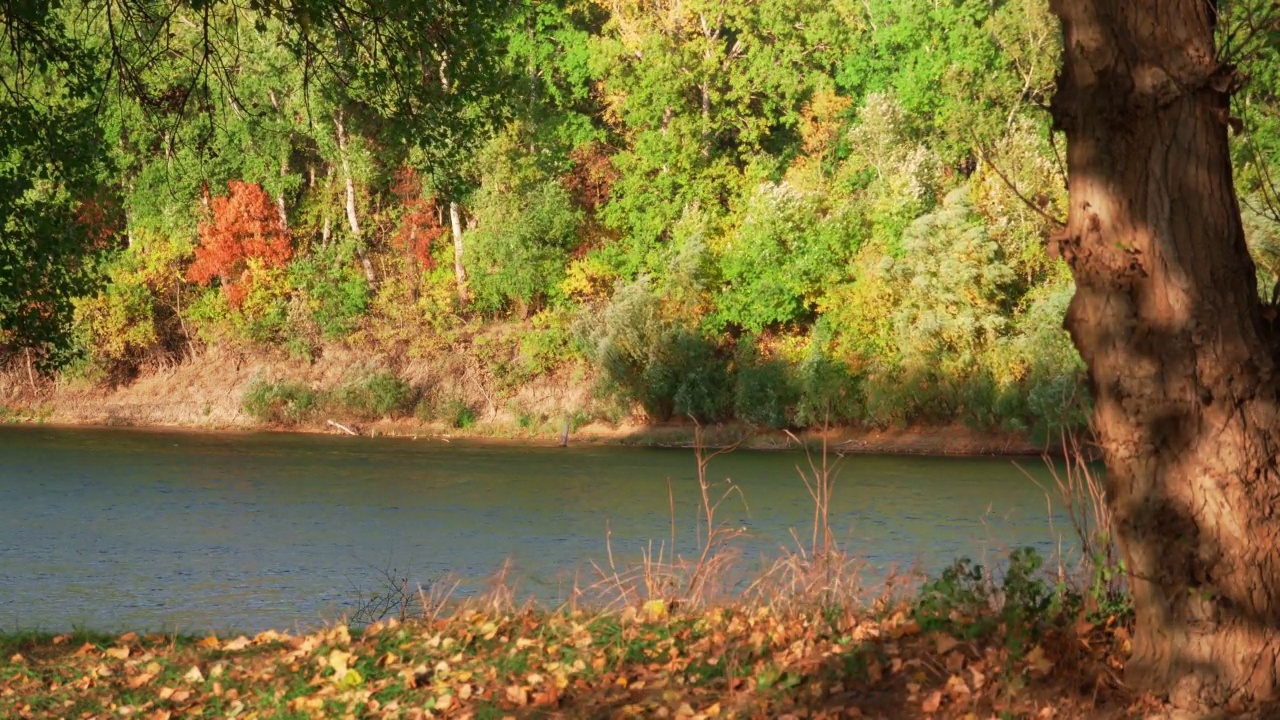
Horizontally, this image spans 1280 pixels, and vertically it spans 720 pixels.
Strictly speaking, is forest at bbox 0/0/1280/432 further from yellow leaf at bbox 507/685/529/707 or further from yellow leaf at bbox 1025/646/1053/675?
yellow leaf at bbox 507/685/529/707

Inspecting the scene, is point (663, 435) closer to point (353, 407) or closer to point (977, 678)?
point (353, 407)

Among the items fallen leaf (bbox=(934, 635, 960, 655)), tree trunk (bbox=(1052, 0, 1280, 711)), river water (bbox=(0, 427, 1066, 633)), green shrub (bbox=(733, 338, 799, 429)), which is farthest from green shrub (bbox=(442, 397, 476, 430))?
tree trunk (bbox=(1052, 0, 1280, 711))

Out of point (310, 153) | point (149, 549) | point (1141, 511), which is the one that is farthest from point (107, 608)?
point (310, 153)

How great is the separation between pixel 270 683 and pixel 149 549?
52.9 feet

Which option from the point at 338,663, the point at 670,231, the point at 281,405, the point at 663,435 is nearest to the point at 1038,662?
the point at 338,663

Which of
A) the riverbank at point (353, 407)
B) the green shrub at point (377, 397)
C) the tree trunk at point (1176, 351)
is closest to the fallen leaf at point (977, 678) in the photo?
the tree trunk at point (1176, 351)

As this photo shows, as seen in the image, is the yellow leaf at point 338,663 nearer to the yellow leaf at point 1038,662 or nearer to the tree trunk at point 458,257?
the yellow leaf at point 1038,662

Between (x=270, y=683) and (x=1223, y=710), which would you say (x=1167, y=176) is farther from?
(x=270, y=683)

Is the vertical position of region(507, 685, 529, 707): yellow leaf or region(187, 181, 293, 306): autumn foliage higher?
region(187, 181, 293, 306): autumn foliage

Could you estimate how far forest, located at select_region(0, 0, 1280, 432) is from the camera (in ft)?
116

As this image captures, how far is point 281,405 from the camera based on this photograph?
1710 inches

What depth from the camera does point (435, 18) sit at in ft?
32.1

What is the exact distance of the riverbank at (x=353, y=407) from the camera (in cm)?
3859

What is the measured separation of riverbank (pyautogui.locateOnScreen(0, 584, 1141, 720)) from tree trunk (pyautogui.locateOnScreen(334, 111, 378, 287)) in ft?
127
